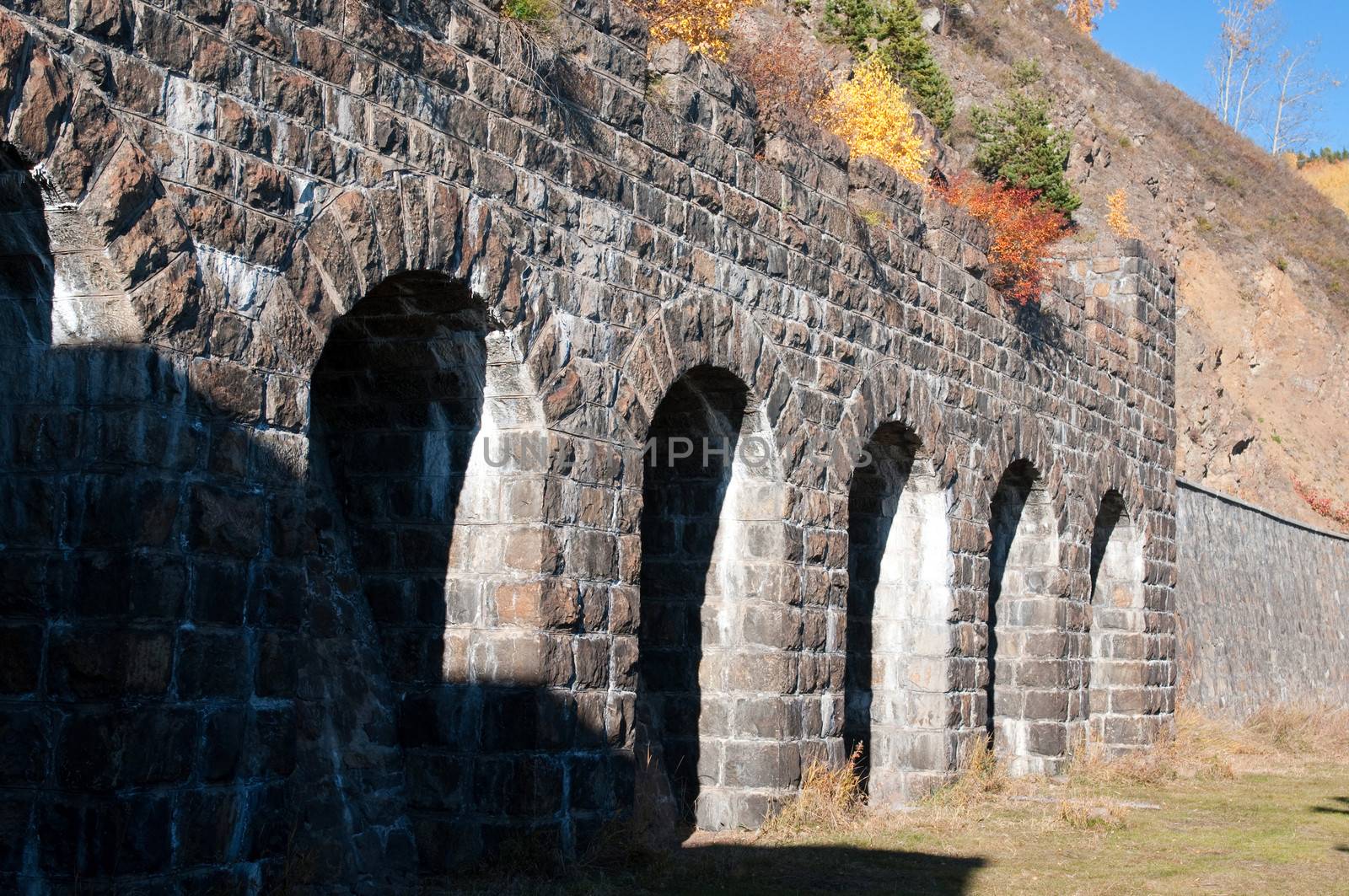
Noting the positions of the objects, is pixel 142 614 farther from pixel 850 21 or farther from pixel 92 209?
pixel 850 21

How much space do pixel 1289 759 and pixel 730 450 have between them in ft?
33.2

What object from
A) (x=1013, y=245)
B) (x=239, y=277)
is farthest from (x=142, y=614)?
(x=1013, y=245)

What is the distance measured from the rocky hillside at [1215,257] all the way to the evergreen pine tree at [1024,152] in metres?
Result: 1.00

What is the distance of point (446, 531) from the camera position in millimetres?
7824

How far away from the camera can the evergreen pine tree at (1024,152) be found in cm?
2811

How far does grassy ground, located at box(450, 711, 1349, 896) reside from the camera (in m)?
7.98

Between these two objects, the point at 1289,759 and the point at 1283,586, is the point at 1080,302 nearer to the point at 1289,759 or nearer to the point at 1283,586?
the point at 1289,759

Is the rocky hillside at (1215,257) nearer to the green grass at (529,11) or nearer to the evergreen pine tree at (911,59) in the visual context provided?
the evergreen pine tree at (911,59)

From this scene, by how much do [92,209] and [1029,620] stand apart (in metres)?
10.7

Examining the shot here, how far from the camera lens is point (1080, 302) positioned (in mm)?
15078

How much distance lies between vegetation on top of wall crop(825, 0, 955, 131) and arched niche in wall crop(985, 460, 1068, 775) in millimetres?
14174

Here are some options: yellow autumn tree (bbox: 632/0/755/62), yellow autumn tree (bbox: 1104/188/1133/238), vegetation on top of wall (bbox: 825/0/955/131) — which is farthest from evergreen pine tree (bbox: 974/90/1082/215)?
yellow autumn tree (bbox: 632/0/755/62)

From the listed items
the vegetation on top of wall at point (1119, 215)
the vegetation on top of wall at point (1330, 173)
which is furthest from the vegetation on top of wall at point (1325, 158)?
the vegetation on top of wall at point (1119, 215)

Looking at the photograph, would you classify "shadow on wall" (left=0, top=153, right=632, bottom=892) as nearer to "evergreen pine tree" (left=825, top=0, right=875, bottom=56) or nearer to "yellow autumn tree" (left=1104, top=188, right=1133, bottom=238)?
"evergreen pine tree" (left=825, top=0, right=875, bottom=56)
